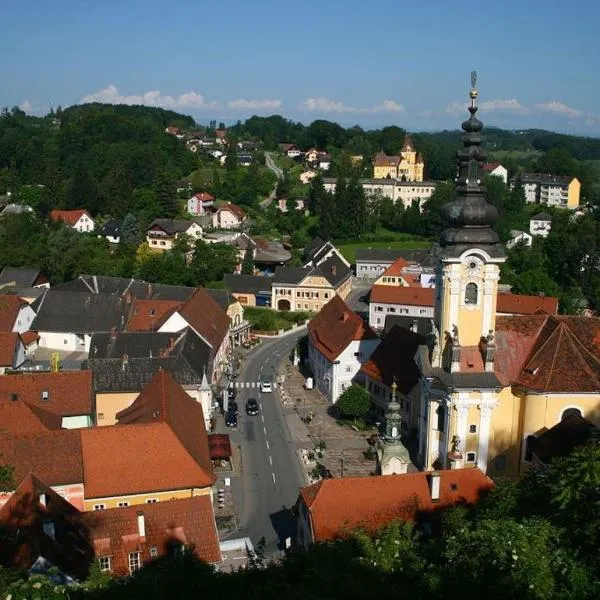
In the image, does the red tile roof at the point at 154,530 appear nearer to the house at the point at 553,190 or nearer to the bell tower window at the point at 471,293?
the bell tower window at the point at 471,293

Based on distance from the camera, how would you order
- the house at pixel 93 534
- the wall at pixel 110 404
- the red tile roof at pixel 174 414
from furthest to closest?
the wall at pixel 110 404 → the red tile roof at pixel 174 414 → the house at pixel 93 534

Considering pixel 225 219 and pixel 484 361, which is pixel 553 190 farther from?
pixel 484 361

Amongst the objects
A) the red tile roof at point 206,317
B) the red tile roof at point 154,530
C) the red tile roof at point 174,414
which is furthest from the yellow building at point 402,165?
the red tile roof at point 154,530

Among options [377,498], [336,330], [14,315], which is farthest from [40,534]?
[14,315]

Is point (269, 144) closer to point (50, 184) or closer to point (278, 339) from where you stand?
point (50, 184)

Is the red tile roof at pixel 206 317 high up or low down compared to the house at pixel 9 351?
up

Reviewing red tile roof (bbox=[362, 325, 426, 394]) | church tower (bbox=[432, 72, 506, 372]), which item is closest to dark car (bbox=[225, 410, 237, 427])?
red tile roof (bbox=[362, 325, 426, 394])

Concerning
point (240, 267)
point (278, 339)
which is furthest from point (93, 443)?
point (240, 267)
